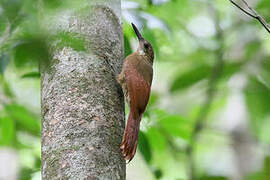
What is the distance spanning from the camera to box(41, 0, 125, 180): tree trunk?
1.79 metres

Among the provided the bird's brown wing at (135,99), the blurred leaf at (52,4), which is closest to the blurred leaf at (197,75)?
the bird's brown wing at (135,99)

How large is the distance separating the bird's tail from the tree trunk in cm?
3

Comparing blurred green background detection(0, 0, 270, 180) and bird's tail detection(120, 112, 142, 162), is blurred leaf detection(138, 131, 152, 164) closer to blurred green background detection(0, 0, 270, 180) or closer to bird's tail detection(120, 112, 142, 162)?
blurred green background detection(0, 0, 270, 180)

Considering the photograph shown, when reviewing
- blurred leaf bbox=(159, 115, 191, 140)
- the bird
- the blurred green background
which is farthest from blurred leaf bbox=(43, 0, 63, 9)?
blurred leaf bbox=(159, 115, 191, 140)

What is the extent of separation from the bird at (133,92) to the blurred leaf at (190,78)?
0.85ft

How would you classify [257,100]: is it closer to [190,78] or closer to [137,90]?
[190,78]

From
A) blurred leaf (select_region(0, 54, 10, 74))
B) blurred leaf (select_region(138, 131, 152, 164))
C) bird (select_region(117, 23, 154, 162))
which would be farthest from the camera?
blurred leaf (select_region(138, 131, 152, 164))

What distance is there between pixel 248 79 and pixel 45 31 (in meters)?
2.63

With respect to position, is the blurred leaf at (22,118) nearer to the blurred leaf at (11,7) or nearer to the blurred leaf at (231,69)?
the blurred leaf at (231,69)

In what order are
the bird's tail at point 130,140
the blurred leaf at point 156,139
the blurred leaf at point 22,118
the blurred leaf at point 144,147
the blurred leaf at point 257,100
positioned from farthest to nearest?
the blurred leaf at point 257,100 → the blurred leaf at point 156,139 → the blurred leaf at point 22,118 → the blurred leaf at point 144,147 → the bird's tail at point 130,140

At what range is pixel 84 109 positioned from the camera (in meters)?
1.96

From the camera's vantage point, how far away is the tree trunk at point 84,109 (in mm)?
1787

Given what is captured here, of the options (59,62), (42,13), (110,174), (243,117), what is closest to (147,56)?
(243,117)

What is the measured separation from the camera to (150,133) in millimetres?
3264
